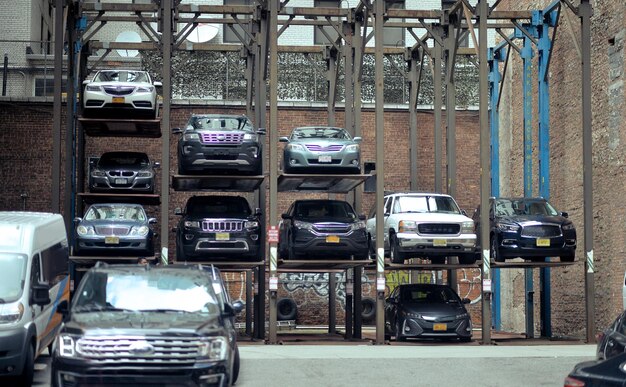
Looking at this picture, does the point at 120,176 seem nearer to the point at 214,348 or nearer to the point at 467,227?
the point at 467,227

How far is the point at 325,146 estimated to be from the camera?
27.5 m

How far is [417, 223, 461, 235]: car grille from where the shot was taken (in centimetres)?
2669

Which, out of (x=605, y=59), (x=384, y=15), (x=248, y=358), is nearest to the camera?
(x=248, y=358)

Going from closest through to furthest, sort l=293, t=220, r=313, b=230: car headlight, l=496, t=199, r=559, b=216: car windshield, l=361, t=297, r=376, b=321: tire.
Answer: l=293, t=220, r=313, b=230: car headlight, l=496, t=199, r=559, b=216: car windshield, l=361, t=297, r=376, b=321: tire

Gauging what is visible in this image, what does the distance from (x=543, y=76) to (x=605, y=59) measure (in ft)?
5.95

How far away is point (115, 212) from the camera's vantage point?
28.0 meters

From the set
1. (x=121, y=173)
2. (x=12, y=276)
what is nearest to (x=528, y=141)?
(x=121, y=173)

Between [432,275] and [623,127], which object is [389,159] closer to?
[432,275]

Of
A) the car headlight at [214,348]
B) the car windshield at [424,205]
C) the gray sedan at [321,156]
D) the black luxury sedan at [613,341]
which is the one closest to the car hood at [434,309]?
the car windshield at [424,205]

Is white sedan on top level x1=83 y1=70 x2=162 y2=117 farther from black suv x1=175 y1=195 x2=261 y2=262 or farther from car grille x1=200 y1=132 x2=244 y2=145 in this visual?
black suv x1=175 y1=195 x2=261 y2=262

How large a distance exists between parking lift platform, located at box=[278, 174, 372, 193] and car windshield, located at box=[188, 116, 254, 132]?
1.60 meters

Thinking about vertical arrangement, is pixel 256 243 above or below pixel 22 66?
below

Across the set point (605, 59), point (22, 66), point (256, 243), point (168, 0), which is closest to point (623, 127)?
point (605, 59)

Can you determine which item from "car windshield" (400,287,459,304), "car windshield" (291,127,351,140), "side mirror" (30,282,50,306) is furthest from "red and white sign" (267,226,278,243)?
"side mirror" (30,282,50,306)
